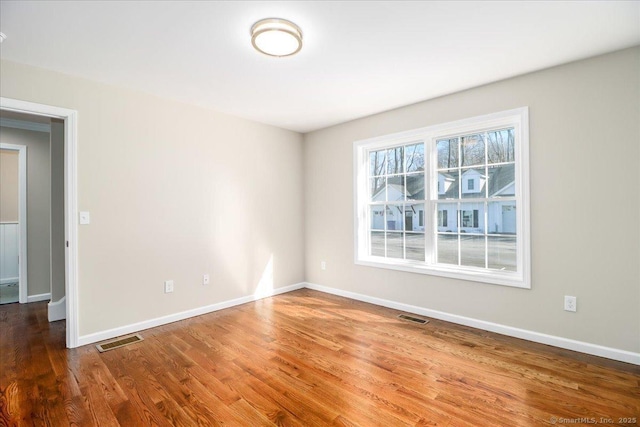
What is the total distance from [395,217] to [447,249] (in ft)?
2.60

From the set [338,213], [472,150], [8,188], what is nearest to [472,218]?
[472,150]

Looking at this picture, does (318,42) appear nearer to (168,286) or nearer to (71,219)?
(71,219)

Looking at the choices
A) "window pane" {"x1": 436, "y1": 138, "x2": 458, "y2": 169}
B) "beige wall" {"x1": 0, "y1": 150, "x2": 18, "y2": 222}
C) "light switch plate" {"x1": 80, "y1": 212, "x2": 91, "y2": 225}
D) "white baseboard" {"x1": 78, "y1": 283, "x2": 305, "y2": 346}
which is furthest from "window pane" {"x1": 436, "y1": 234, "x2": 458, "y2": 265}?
"beige wall" {"x1": 0, "y1": 150, "x2": 18, "y2": 222}

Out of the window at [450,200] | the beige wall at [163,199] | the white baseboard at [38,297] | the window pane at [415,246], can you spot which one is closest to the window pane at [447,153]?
the window at [450,200]

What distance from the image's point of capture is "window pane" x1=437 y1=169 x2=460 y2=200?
11.8 feet

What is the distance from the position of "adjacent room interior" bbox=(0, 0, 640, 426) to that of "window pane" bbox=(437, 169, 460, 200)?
0.02m

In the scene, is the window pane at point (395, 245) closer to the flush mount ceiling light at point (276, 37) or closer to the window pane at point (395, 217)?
the window pane at point (395, 217)

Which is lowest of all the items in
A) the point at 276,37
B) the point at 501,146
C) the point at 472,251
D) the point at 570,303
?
the point at 570,303

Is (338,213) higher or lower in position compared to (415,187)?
lower

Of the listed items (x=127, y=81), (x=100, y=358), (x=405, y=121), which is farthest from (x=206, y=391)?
(x=405, y=121)

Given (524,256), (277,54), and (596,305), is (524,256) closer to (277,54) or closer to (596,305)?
(596,305)

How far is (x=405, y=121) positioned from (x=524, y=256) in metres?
2.00

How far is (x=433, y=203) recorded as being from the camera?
3.75 m

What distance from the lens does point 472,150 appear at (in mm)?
3467
